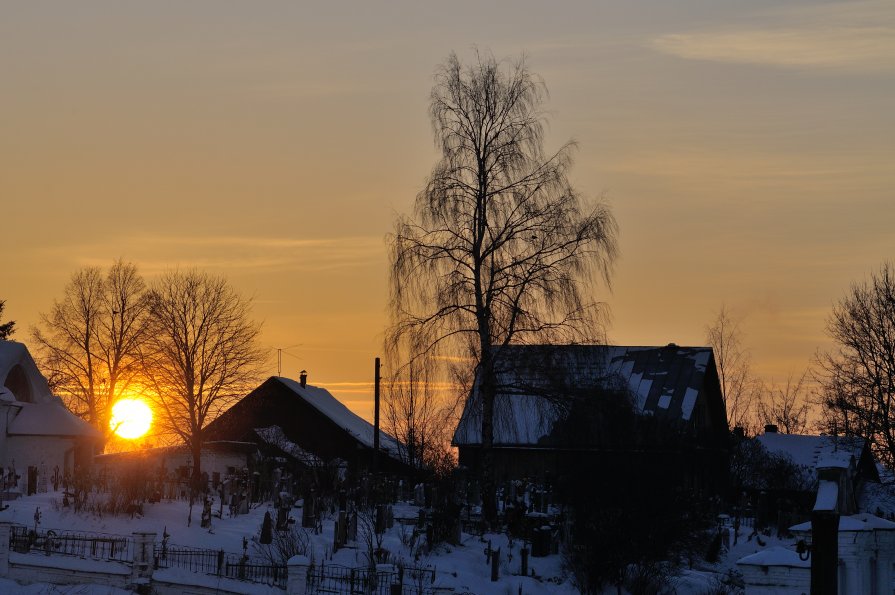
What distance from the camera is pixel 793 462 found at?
→ 53.6 m

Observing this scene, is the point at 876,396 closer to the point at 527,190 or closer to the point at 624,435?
the point at 624,435

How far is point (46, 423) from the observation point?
44531 millimetres

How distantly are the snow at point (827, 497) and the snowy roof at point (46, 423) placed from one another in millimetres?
30397

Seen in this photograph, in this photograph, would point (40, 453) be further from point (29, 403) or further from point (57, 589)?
point (57, 589)

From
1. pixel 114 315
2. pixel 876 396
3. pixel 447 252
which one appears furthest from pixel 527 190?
pixel 114 315

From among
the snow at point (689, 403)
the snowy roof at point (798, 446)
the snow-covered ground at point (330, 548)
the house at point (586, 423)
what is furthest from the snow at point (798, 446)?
the snow-covered ground at point (330, 548)

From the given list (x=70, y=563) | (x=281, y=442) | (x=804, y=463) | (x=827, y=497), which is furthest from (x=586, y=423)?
(x=804, y=463)

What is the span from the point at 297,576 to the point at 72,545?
489cm

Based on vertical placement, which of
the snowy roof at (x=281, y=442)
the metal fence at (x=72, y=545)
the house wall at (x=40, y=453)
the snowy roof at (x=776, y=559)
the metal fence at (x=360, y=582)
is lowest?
the metal fence at (x=360, y=582)

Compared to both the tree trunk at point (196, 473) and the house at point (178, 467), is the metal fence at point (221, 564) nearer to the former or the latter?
the tree trunk at point (196, 473)

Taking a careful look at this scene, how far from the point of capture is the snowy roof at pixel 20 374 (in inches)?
1809

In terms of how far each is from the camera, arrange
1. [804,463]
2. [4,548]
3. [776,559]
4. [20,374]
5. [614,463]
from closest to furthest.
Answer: [776,559] < [4,548] < [614,463] < [20,374] < [804,463]

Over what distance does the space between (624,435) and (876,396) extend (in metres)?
10.9

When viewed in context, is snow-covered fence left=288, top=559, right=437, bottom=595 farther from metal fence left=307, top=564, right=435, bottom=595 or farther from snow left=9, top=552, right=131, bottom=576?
snow left=9, top=552, right=131, bottom=576
